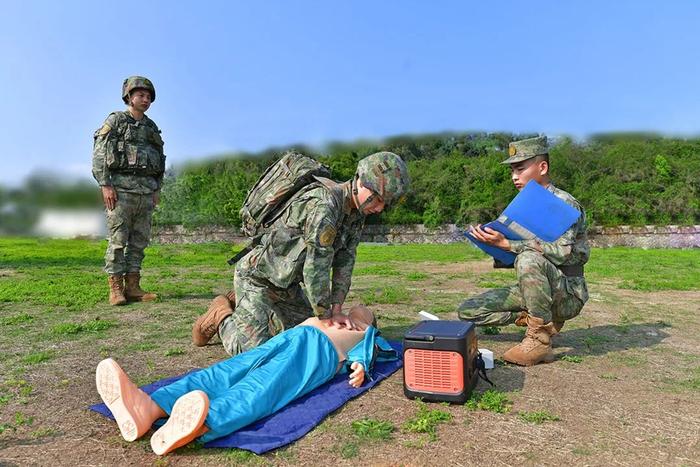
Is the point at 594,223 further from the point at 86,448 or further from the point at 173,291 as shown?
the point at 86,448

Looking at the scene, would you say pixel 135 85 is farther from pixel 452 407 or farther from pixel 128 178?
pixel 452 407

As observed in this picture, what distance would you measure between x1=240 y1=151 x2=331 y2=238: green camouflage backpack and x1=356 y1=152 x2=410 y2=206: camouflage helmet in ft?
2.27

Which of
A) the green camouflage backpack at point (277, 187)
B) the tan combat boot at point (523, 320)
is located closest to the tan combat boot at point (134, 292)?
the green camouflage backpack at point (277, 187)

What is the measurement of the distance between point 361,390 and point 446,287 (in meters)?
6.40

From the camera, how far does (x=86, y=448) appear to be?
2955 millimetres

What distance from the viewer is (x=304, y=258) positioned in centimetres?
462

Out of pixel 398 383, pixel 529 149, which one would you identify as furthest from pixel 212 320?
pixel 529 149

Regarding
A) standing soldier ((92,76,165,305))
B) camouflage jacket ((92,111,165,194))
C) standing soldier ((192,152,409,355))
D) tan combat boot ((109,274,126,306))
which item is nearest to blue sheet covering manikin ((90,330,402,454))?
standing soldier ((192,152,409,355))

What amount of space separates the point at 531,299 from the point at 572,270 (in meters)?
0.63

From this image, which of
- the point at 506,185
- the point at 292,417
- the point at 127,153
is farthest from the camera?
the point at 506,185

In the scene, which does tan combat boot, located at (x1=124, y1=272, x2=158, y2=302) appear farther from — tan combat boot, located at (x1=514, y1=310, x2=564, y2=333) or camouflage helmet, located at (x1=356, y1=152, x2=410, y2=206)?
tan combat boot, located at (x1=514, y1=310, x2=564, y2=333)

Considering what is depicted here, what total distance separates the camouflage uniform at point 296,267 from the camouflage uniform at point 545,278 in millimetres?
1495

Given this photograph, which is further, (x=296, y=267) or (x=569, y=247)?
(x=569, y=247)

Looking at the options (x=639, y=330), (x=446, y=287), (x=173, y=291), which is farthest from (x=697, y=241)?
(x=173, y=291)
